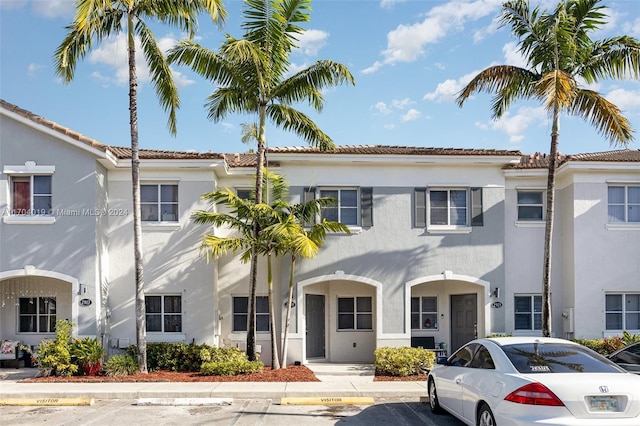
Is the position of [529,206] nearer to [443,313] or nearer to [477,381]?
[443,313]

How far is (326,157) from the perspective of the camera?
16.1 m

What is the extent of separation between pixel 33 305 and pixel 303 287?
809 centimetres

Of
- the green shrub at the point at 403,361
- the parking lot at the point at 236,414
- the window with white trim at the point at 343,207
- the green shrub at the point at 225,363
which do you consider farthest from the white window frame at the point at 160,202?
the green shrub at the point at 403,361

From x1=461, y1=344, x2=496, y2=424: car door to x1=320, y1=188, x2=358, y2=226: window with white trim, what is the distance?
28.3ft

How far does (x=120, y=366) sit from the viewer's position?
45.1ft

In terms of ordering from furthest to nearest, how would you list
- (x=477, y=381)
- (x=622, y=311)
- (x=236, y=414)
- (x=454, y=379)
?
1. (x=622, y=311)
2. (x=236, y=414)
3. (x=454, y=379)
4. (x=477, y=381)

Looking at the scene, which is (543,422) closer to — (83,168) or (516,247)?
(516,247)

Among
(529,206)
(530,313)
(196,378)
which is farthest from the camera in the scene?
(529,206)

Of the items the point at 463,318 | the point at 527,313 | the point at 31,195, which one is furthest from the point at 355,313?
the point at 31,195

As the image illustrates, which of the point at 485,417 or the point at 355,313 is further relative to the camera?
the point at 355,313

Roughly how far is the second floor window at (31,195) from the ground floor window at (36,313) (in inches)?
112

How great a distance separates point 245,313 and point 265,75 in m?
7.14

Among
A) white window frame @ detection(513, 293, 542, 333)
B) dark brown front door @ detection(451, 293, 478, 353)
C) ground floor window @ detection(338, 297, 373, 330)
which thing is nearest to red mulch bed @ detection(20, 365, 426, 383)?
ground floor window @ detection(338, 297, 373, 330)

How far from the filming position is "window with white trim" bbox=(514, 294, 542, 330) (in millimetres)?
16859
